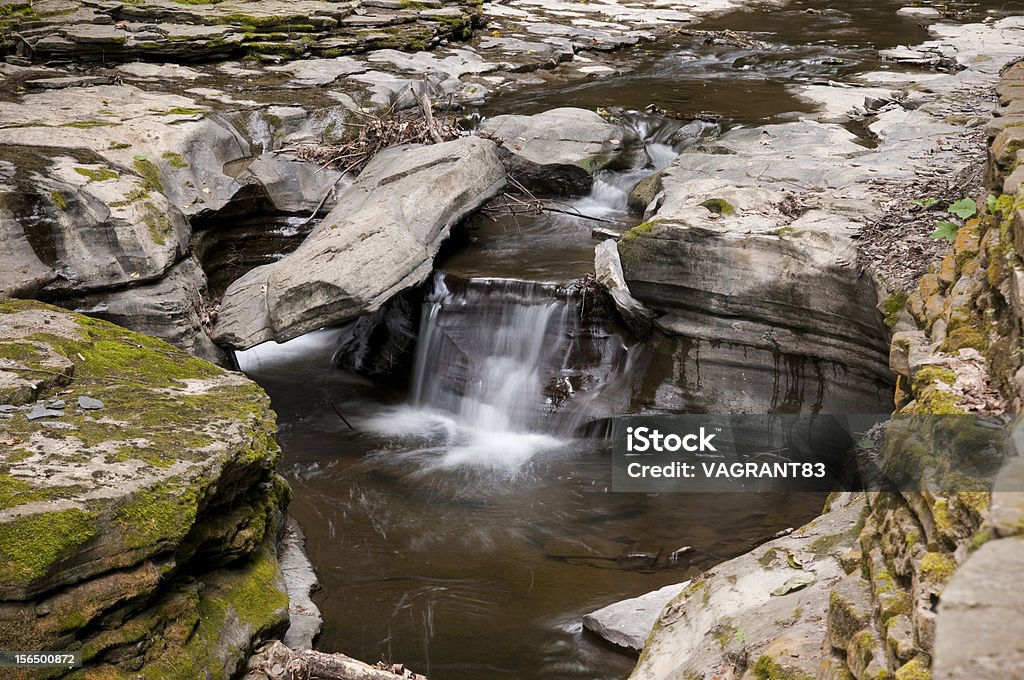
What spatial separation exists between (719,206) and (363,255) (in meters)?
2.81

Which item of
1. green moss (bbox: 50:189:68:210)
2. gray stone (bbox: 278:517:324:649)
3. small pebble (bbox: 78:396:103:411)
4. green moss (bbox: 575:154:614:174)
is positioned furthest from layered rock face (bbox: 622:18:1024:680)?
green moss (bbox: 50:189:68:210)

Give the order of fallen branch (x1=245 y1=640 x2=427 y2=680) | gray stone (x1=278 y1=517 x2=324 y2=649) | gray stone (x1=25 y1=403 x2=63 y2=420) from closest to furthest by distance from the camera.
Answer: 1. fallen branch (x1=245 y1=640 x2=427 y2=680)
2. gray stone (x1=25 y1=403 x2=63 y2=420)
3. gray stone (x1=278 y1=517 x2=324 y2=649)

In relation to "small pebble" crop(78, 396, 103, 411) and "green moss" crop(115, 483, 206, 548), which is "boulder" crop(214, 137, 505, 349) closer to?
"small pebble" crop(78, 396, 103, 411)

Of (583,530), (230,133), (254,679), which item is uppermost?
(230,133)

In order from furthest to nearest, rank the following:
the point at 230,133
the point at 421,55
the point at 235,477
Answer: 1. the point at 421,55
2. the point at 230,133
3. the point at 235,477

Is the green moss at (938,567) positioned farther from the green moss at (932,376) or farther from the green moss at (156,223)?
the green moss at (156,223)

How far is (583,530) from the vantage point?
634 centimetres

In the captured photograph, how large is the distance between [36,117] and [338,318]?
3.95 meters

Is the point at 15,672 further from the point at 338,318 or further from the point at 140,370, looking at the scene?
the point at 338,318

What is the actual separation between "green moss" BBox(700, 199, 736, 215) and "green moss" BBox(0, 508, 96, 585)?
5.18m

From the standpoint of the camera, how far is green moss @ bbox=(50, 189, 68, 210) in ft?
23.6

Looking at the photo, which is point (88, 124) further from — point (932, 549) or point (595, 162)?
point (932, 549)

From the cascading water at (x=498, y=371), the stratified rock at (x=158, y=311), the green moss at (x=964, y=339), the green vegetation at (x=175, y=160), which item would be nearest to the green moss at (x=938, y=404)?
the green moss at (x=964, y=339)

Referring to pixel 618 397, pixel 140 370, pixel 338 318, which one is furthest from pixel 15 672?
pixel 618 397
